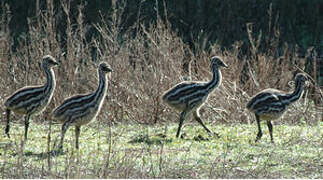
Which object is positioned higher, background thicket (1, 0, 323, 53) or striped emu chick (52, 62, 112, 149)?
background thicket (1, 0, 323, 53)

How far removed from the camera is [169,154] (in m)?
11.4

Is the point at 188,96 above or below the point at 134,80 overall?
below

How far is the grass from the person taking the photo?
9.83 meters

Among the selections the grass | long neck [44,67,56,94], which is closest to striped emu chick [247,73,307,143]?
the grass

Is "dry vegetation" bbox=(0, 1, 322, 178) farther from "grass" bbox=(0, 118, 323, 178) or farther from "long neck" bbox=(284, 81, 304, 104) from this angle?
"long neck" bbox=(284, 81, 304, 104)

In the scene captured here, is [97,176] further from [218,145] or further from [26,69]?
[26,69]

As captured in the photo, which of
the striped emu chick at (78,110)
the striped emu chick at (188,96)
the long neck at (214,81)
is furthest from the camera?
the long neck at (214,81)

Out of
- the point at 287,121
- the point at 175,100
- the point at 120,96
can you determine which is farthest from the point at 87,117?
the point at 287,121

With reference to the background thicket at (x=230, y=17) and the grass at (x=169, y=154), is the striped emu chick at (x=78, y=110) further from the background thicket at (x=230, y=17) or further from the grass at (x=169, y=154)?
the background thicket at (x=230, y=17)

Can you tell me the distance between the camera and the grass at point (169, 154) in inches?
387

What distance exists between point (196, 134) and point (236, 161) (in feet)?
9.68

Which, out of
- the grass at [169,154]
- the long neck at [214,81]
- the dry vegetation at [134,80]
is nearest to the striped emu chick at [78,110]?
the grass at [169,154]

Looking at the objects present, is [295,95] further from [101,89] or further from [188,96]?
[101,89]

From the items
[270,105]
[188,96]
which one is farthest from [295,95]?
[188,96]
